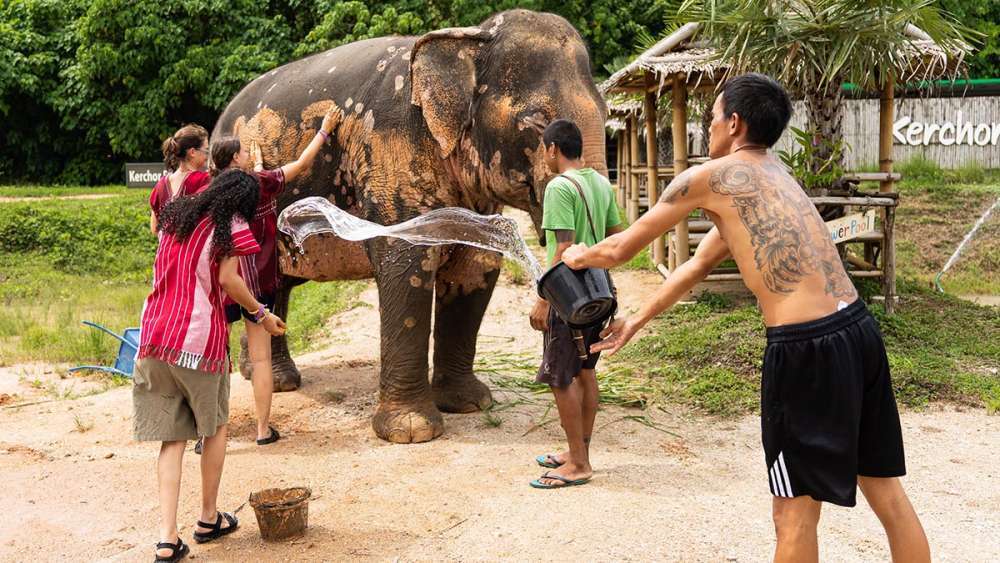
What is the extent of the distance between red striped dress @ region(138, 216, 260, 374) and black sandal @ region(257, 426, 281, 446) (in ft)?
6.34

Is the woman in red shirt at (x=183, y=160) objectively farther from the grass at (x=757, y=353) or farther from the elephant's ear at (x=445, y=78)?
the grass at (x=757, y=353)

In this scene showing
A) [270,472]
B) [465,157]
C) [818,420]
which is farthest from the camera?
[465,157]

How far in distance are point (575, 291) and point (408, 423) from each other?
2.47m

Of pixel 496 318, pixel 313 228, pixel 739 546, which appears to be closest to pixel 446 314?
pixel 313 228

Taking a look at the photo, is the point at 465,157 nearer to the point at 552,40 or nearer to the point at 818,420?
the point at 552,40

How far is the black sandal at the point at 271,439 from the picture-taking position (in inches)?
255

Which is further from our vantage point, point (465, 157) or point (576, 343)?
point (465, 157)

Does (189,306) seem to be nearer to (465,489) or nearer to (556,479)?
(465,489)

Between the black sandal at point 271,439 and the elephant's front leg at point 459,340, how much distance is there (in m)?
1.22

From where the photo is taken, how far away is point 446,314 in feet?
23.9

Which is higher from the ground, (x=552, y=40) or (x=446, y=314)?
(x=552, y=40)

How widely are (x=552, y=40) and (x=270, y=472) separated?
321 cm

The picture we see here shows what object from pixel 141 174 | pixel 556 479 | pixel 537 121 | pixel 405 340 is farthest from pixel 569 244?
pixel 141 174

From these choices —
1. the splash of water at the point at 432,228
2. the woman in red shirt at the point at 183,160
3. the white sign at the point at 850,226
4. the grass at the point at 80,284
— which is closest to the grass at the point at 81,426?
the woman in red shirt at the point at 183,160
